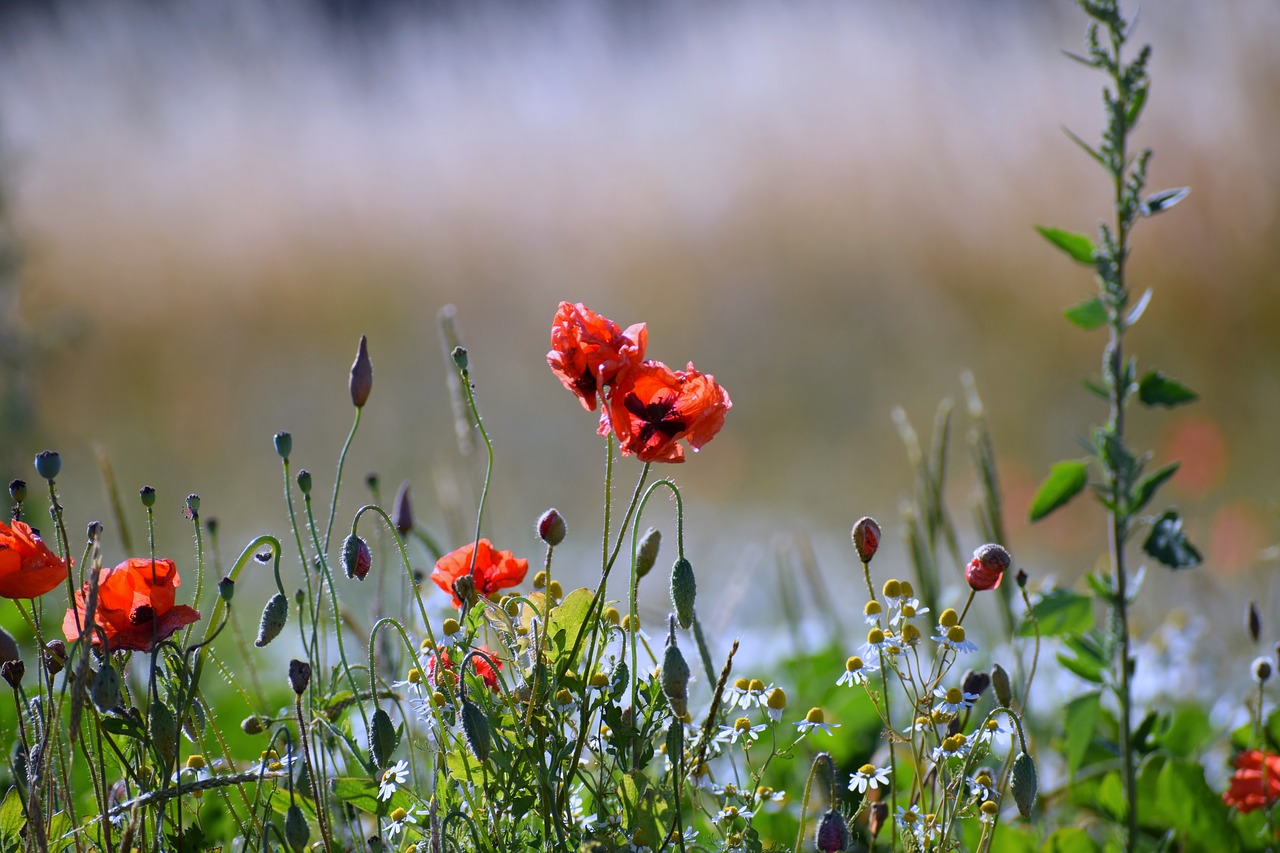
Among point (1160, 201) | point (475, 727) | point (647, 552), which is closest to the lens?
point (475, 727)

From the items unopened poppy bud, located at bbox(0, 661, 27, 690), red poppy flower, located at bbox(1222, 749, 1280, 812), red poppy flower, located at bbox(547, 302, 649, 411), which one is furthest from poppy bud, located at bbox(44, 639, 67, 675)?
red poppy flower, located at bbox(1222, 749, 1280, 812)

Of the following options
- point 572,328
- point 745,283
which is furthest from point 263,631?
point 745,283

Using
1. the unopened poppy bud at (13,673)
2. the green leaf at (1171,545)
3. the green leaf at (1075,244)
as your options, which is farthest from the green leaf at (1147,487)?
the unopened poppy bud at (13,673)

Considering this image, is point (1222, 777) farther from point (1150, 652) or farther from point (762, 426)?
point (762, 426)

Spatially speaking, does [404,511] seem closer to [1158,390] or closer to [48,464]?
[48,464]

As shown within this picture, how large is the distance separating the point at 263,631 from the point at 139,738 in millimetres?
72

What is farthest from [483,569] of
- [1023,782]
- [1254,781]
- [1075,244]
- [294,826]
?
[1254,781]

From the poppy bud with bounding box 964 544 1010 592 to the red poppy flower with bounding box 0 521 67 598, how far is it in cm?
38

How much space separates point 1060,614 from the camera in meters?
0.70

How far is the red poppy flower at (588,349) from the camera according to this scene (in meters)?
0.49

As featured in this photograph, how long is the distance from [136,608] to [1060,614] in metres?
0.50

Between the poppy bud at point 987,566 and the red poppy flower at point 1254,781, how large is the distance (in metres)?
0.32

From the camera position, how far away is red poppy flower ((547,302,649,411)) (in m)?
0.49

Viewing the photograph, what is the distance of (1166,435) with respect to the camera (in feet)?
8.13
